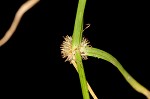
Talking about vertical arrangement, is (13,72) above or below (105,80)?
above

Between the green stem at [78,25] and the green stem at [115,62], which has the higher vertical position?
the green stem at [78,25]

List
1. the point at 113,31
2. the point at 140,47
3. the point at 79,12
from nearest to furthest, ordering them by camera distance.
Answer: the point at 79,12 → the point at 113,31 → the point at 140,47

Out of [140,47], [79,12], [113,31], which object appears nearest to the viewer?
[79,12]

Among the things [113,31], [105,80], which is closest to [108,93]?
[105,80]

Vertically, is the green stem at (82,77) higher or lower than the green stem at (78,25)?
lower

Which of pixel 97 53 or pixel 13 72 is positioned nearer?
pixel 97 53

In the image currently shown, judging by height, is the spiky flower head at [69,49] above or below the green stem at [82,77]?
above

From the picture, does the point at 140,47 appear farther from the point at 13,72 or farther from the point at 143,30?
the point at 13,72

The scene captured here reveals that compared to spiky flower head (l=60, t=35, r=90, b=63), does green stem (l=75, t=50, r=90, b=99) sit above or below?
below

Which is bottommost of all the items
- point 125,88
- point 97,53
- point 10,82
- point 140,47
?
point 97,53

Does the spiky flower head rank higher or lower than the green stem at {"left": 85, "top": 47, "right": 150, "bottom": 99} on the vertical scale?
higher
